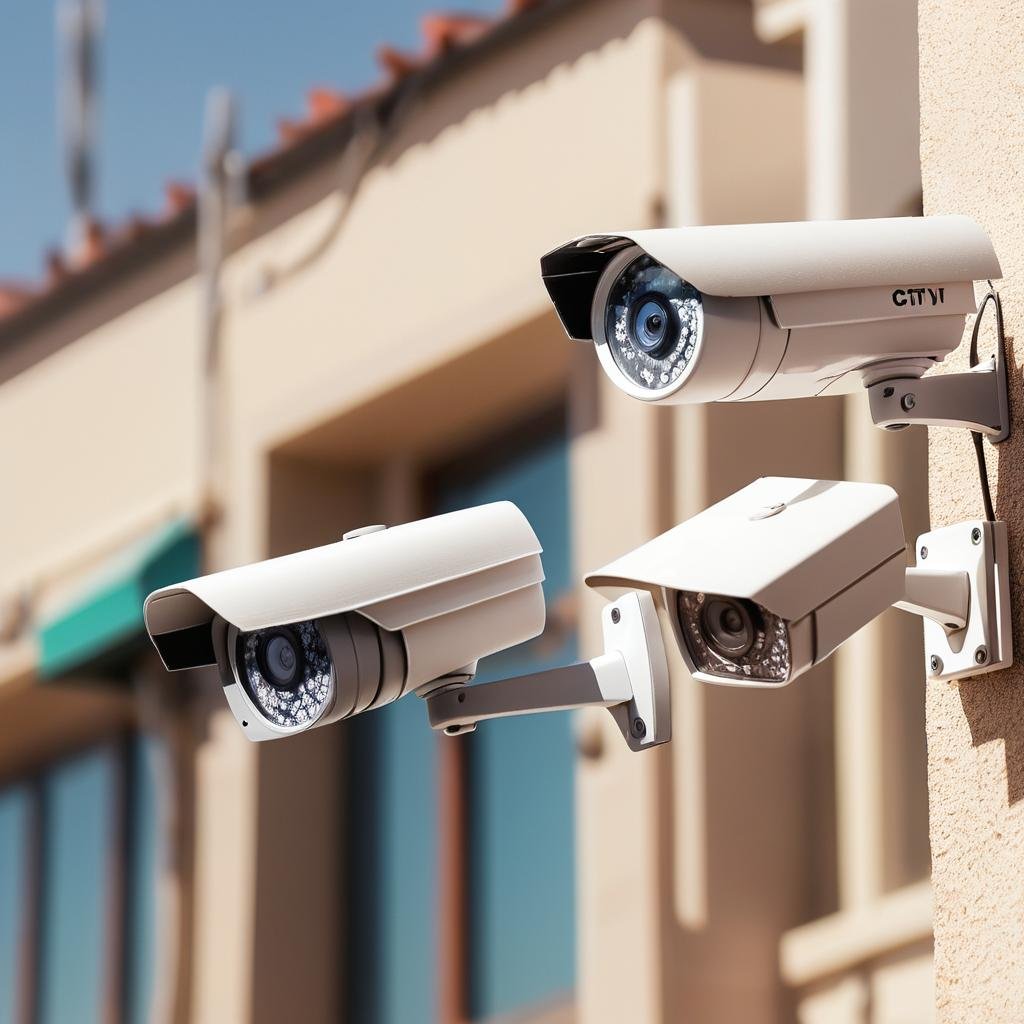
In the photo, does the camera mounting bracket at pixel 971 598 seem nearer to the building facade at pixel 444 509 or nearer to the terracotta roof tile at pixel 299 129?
the building facade at pixel 444 509

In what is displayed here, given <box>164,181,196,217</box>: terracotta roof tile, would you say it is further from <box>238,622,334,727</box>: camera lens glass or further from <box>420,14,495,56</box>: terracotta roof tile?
<box>238,622,334,727</box>: camera lens glass

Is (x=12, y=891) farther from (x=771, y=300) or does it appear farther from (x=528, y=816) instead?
(x=771, y=300)

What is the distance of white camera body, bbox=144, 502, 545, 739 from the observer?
2.60 m

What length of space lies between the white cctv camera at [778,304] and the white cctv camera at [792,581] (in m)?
0.15

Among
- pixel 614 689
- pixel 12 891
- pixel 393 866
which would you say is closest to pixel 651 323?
pixel 614 689

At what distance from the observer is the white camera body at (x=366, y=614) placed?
2602 mm

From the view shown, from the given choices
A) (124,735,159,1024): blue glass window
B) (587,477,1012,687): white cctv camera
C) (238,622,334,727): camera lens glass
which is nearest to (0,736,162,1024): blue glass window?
(124,735,159,1024): blue glass window

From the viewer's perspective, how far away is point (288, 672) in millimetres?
2678

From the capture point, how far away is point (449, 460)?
7.90 metres

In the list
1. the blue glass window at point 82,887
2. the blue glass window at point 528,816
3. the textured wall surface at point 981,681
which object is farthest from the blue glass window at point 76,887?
the textured wall surface at point 981,681

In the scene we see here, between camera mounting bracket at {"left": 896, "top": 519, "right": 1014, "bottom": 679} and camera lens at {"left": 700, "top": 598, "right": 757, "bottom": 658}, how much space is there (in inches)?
9.6

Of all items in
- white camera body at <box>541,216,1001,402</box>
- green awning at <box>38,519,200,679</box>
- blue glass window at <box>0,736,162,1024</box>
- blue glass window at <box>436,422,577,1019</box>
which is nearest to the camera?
white camera body at <box>541,216,1001,402</box>

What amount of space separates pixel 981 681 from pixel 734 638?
0.39 metres

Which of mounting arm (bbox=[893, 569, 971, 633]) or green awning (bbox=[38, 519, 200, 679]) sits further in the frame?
green awning (bbox=[38, 519, 200, 679])
